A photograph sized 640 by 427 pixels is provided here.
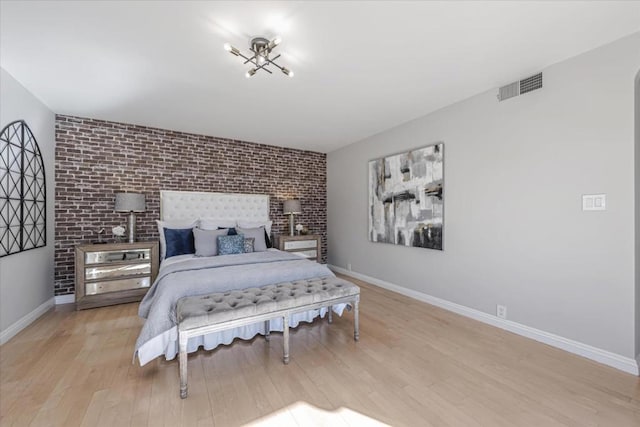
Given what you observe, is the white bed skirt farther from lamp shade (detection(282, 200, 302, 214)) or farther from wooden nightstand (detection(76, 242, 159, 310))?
lamp shade (detection(282, 200, 302, 214))

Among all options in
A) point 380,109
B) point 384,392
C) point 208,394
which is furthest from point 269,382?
point 380,109

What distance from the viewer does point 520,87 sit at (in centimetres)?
281

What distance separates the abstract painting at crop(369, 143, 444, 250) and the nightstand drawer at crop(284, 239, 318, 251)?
118cm

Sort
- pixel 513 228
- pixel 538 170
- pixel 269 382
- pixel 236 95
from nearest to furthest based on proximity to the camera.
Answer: pixel 269 382
pixel 538 170
pixel 513 228
pixel 236 95

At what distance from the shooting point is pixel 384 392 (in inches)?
75.3

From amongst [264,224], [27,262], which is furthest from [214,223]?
[27,262]

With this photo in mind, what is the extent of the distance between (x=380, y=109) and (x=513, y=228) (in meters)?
2.13

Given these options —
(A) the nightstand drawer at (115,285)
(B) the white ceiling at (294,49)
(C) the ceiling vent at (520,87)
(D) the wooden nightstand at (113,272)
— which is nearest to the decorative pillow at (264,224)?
(D) the wooden nightstand at (113,272)

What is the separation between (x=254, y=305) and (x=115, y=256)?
271cm

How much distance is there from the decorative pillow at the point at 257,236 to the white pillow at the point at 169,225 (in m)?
0.79

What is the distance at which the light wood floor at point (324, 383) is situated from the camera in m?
1.68

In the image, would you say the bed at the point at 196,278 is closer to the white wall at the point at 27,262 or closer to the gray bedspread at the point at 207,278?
the gray bedspread at the point at 207,278

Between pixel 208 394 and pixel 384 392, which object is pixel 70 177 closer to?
pixel 208 394

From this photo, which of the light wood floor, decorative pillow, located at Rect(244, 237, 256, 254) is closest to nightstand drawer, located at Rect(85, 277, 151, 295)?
the light wood floor
